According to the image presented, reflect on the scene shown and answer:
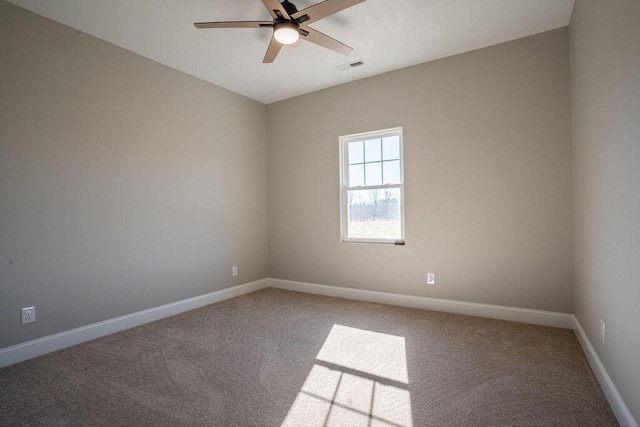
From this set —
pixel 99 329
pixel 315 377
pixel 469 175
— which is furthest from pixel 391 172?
pixel 99 329

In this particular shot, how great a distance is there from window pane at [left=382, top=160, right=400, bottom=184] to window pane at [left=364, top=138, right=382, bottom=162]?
0.48ft

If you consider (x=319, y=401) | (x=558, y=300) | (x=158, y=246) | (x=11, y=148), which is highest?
(x=11, y=148)

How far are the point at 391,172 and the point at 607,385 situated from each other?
8.64 feet

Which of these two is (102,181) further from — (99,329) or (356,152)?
(356,152)

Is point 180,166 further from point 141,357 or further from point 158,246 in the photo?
point 141,357

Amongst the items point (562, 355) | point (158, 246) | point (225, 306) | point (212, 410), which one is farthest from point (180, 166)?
point (562, 355)

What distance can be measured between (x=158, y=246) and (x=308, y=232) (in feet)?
6.19

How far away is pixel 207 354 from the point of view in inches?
98.5

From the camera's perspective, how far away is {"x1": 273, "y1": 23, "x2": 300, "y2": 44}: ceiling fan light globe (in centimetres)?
233

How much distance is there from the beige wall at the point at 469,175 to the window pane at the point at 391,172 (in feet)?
0.53

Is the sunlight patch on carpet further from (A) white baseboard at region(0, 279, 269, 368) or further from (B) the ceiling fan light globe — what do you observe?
(B) the ceiling fan light globe

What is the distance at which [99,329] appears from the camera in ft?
9.48

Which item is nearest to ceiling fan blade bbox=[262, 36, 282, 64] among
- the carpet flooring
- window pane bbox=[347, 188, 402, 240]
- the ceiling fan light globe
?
the ceiling fan light globe

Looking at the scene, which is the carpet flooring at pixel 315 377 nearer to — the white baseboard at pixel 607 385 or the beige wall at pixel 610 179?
the white baseboard at pixel 607 385
